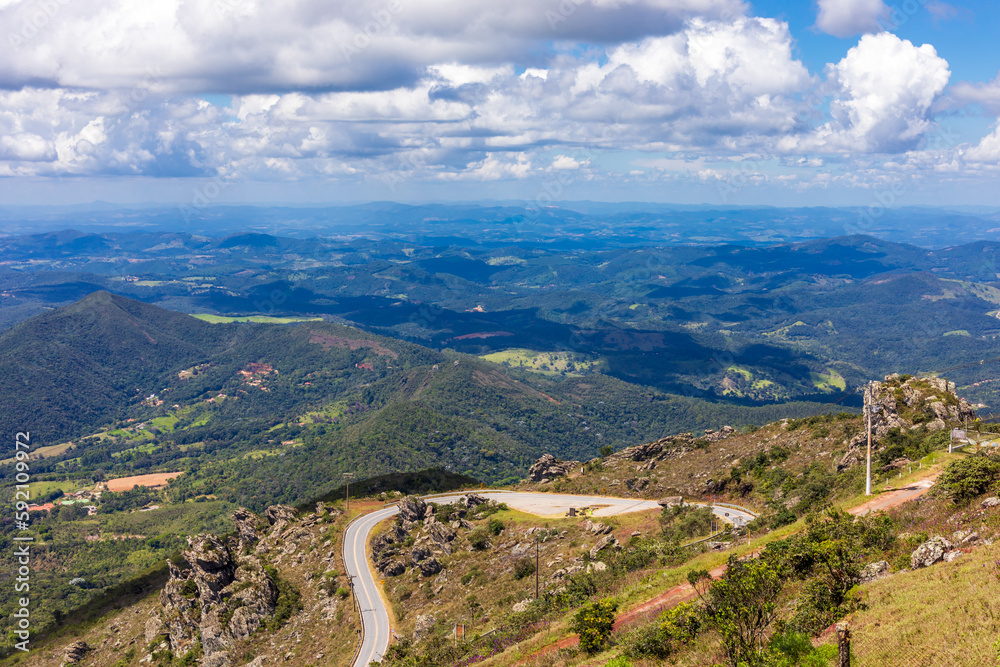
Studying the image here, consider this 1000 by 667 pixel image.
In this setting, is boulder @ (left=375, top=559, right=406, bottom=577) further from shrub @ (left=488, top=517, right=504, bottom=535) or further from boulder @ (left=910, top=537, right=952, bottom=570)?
boulder @ (left=910, top=537, right=952, bottom=570)

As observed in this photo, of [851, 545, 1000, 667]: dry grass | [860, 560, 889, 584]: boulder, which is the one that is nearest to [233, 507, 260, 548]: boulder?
[860, 560, 889, 584]: boulder

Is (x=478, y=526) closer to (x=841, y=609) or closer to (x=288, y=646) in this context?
(x=288, y=646)

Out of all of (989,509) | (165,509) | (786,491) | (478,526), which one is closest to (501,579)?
(478,526)

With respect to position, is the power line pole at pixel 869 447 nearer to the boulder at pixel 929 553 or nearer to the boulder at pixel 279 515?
the boulder at pixel 929 553

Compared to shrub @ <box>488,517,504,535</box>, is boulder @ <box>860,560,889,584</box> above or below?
above

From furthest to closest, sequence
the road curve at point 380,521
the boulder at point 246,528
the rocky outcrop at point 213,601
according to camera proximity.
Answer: the boulder at point 246,528
the rocky outcrop at point 213,601
the road curve at point 380,521

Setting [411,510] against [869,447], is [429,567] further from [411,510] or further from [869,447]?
[869,447]

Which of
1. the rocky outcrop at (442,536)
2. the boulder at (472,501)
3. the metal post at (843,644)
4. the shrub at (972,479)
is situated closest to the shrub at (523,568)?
the rocky outcrop at (442,536)
